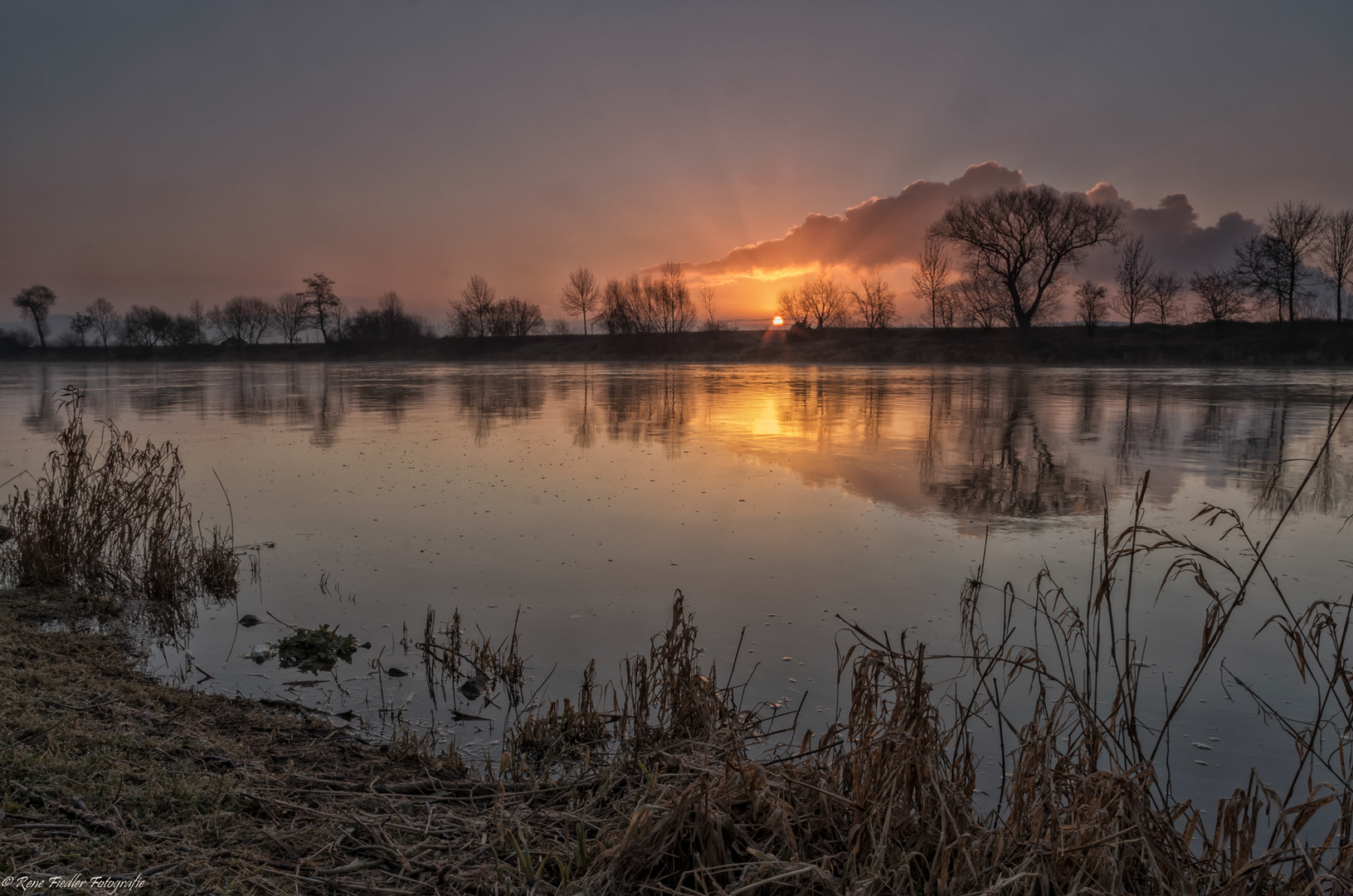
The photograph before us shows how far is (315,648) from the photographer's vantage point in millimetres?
5316

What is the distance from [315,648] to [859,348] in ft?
231

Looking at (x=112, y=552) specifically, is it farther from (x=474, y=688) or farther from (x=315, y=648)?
(x=474, y=688)

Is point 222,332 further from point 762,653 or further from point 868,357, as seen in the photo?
point 762,653

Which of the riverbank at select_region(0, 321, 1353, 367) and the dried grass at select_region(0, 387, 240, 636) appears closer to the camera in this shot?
the dried grass at select_region(0, 387, 240, 636)

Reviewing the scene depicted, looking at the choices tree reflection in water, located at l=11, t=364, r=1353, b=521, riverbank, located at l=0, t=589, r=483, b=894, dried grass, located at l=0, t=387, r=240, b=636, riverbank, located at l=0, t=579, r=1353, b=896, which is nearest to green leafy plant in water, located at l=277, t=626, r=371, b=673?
riverbank, located at l=0, t=589, r=483, b=894

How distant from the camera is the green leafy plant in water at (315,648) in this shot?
17.1 ft

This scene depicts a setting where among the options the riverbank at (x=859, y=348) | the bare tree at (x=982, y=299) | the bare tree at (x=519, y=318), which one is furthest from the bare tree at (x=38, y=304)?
the bare tree at (x=982, y=299)

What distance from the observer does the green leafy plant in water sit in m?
5.20

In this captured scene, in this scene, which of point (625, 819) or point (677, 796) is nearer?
point (677, 796)

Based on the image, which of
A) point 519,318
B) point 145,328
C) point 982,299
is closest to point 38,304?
point 145,328

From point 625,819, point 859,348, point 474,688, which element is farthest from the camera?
point 859,348

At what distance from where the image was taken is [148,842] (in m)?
2.74

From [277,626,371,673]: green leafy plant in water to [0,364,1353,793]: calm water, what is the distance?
0.44ft

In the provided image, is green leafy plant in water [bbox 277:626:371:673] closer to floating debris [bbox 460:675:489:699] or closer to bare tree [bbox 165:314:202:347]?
floating debris [bbox 460:675:489:699]
